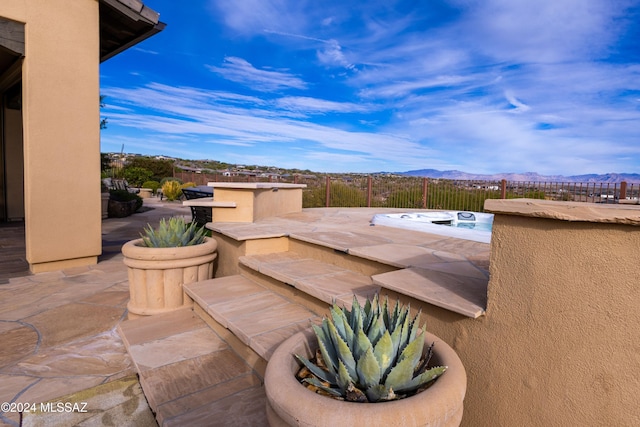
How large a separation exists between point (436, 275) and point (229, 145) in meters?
29.4

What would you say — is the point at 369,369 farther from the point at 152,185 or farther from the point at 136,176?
the point at 136,176

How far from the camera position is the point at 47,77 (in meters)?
4.32

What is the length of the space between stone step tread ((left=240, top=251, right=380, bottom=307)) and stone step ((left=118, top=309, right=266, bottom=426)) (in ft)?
2.16

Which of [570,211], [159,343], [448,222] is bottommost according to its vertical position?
[159,343]

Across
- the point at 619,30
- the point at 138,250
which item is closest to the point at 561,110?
the point at 619,30

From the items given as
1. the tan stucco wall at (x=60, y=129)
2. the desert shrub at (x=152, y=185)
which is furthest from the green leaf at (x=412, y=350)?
the desert shrub at (x=152, y=185)

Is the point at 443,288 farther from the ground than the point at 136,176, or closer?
closer

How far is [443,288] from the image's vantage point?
185 cm

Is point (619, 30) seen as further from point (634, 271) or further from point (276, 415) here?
point (276, 415)

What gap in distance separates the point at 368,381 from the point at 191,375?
1357mm

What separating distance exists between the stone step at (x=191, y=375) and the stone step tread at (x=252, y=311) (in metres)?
0.19

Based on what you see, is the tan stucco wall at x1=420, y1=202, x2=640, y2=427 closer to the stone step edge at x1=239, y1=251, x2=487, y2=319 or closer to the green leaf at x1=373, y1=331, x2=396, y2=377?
the stone step edge at x1=239, y1=251, x2=487, y2=319

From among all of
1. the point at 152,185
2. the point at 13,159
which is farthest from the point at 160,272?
the point at 152,185

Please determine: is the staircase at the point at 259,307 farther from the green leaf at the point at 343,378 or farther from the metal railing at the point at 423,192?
the metal railing at the point at 423,192
